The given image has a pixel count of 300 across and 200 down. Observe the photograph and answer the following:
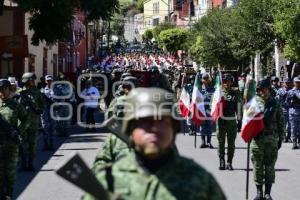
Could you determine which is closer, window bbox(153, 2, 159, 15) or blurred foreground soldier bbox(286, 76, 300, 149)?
blurred foreground soldier bbox(286, 76, 300, 149)

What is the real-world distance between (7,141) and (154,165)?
7.07 metres

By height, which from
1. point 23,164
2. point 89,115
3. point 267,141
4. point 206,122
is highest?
point 267,141

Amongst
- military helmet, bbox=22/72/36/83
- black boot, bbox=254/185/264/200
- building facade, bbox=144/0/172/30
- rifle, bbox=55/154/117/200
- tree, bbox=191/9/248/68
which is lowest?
black boot, bbox=254/185/264/200

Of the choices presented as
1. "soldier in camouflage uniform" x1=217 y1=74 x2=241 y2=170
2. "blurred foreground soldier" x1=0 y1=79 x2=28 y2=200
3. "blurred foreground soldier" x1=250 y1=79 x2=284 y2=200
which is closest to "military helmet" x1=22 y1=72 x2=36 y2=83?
"blurred foreground soldier" x1=0 y1=79 x2=28 y2=200

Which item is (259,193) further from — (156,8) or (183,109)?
(156,8)

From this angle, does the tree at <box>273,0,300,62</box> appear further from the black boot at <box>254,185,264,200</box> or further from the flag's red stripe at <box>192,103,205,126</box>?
the black boot at <box>254,185,264,200</box>

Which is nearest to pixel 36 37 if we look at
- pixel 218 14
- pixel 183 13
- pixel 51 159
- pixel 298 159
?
pixel 51 159

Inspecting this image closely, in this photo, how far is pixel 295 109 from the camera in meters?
18.0

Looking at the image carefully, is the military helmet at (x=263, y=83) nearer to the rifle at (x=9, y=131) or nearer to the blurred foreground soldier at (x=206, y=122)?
the rifle at (x=9, y=131)

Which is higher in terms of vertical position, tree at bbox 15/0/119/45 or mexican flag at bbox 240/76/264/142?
tree at bbox 15/0/119/45

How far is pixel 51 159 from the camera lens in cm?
1634

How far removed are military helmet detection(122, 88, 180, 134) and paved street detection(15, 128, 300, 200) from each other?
311 inches

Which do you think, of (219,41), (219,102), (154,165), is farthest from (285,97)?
(219,41)

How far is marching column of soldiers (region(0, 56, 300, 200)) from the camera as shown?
11.3 feet
